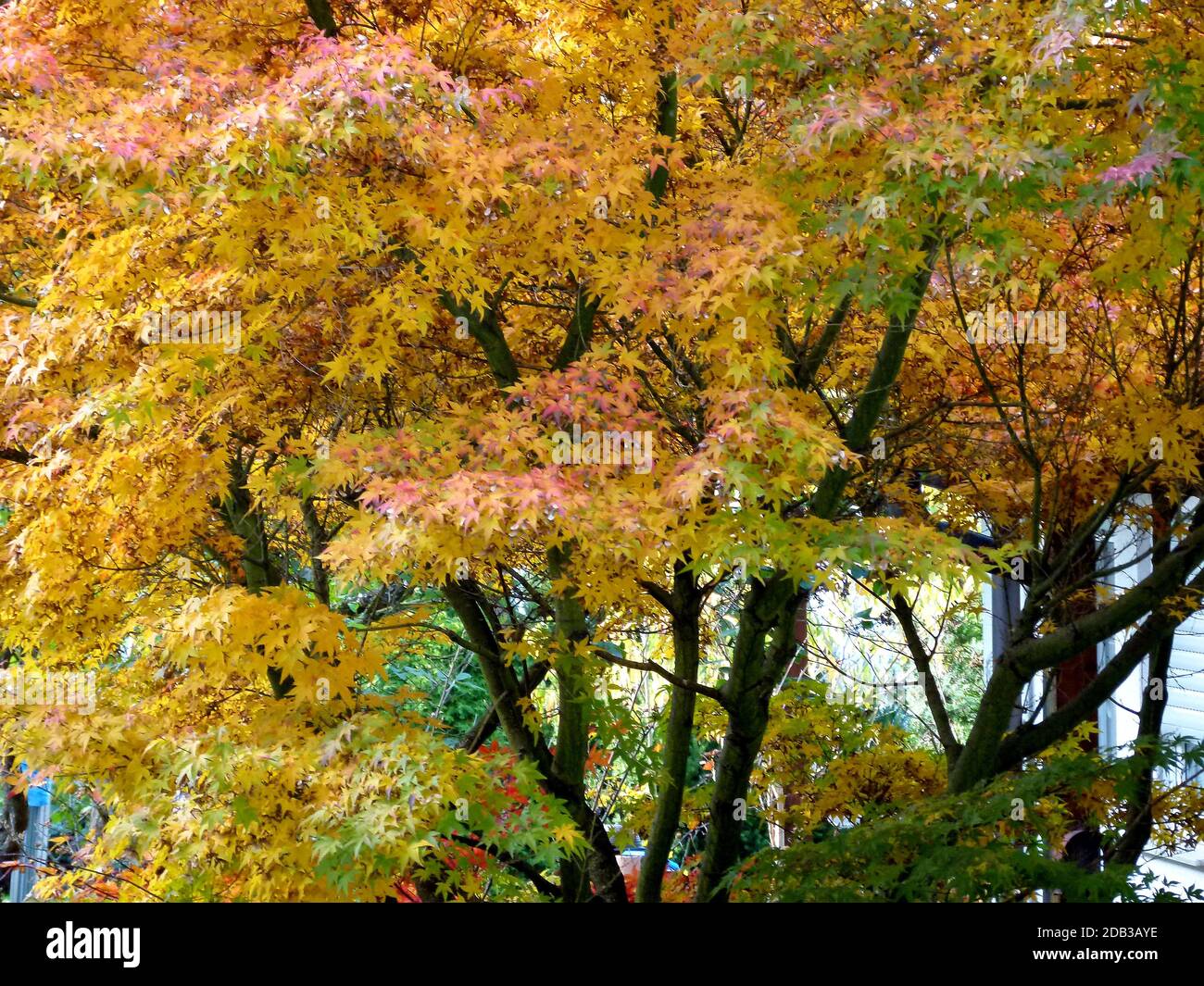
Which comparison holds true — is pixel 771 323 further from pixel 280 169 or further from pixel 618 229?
pixel 280 169

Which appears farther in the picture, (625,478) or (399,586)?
(399,586)

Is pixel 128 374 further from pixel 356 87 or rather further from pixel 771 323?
pixel 771 323

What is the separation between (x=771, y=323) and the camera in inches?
190

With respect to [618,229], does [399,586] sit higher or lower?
lower

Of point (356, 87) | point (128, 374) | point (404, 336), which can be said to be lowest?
point (128, 374)

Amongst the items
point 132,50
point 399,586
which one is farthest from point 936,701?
point 132,50

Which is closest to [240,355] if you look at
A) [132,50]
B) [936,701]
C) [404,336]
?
[404,336]

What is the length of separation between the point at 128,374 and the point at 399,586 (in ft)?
10.7

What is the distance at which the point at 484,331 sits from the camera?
553cm

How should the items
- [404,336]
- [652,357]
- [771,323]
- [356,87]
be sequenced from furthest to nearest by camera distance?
[652,357] < [404,336] < [771,323] < [356,87]

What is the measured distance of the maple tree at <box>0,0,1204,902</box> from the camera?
4.25 metres

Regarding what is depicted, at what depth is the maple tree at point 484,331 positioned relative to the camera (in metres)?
4.25

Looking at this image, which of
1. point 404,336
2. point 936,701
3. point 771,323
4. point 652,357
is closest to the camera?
point 771,323

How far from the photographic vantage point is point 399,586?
768 centimetres
